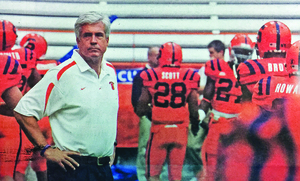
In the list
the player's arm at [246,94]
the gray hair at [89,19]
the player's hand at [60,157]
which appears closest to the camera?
the player's hand at [60,157]

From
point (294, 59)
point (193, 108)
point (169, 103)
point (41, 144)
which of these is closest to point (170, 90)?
point (169, 103)

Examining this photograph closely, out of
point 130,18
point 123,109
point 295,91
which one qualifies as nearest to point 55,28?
point 130,18

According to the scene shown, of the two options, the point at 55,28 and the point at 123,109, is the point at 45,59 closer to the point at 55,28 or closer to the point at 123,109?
the point at 55,28

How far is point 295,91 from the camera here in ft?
9.90

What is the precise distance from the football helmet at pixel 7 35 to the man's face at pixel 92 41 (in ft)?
Result: 3.77

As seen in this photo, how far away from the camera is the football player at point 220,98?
10.1 feet

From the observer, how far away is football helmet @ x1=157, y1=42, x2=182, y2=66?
9.94ft

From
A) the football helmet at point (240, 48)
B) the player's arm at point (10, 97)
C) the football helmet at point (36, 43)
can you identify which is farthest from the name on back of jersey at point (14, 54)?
the football helmet at point (240, 48)

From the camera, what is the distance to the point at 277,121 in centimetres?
305

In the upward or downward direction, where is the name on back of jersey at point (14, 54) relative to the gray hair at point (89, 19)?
downward

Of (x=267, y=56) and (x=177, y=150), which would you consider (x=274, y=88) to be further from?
(x=177, y=150)

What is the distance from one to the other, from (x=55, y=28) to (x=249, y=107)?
1954mm

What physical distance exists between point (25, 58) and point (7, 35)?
0.84ft

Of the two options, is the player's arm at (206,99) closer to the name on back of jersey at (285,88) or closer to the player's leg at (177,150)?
the player's leg at (177,150)
